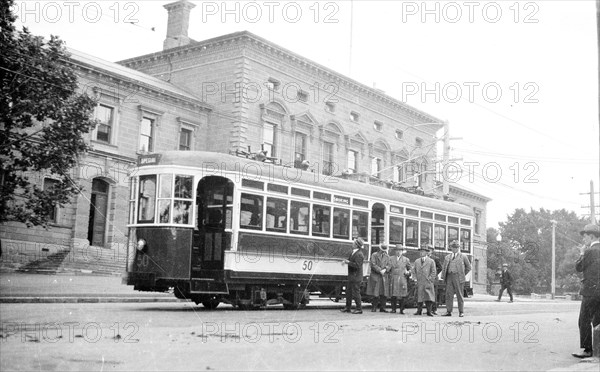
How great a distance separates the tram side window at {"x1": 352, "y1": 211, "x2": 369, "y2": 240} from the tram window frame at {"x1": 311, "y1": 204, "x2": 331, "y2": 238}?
105cm

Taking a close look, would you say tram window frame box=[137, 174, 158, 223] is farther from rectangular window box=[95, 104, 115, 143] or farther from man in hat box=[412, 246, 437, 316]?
rectangular window box=[95, 104, 115, 143]

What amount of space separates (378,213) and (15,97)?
10.2m

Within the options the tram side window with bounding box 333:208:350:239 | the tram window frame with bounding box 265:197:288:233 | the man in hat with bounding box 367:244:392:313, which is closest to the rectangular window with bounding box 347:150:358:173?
the tram side window with bounding box 333:208:350:239

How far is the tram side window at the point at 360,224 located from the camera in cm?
1840

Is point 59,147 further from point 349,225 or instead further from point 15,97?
point 349,225

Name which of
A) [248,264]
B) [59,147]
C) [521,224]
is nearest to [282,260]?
[248,264]

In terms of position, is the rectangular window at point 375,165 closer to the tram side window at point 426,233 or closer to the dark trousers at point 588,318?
the tram side window at point 426,233

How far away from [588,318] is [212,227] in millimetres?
8576

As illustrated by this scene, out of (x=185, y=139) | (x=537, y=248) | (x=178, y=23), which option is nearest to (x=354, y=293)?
(x=185, y=139)

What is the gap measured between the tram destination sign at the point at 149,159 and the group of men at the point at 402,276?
16.5 ft

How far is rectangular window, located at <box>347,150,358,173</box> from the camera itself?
43162 mm

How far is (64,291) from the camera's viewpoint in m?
19.1

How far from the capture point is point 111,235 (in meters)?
31.5

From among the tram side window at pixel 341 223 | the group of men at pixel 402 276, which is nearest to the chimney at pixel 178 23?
the tram side window at pixel 341 223
